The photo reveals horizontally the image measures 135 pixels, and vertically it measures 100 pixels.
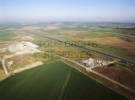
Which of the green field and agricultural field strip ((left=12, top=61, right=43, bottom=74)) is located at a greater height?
the green field

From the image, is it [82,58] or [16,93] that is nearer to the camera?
[16,93]

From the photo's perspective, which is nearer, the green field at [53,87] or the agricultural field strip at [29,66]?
the green field at [53,87]

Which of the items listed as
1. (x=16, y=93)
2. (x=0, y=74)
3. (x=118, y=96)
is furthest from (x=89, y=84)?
(x=0, y=74)

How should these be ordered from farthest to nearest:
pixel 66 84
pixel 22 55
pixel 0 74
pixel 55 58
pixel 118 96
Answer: pixel 22 55 < pixel 55 58 < pixel 0 74 < pixel 66 84 < pixel 118 96

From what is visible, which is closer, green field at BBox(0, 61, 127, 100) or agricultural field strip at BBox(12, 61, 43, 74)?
green field at BBox(0, 61, 127, 100)

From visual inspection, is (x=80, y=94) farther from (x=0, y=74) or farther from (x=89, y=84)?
(x=0, y=74)

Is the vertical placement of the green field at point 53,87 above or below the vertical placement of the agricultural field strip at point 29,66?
above

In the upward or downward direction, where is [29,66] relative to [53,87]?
downward

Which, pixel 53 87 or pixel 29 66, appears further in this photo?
pixel 29 66
